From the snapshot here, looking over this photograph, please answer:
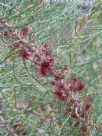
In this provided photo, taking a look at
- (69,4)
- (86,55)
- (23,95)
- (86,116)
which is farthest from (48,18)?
(86,55)

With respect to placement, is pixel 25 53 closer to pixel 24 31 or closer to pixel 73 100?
pixel 24 31

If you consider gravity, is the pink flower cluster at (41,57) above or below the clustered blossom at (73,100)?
above

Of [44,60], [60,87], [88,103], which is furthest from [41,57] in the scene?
[88,103]

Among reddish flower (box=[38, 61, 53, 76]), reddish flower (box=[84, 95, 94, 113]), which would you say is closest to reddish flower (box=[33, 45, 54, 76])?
reddish flower (box=[38, 61, 53, 76])

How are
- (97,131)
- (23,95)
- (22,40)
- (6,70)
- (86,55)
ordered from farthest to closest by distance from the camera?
1. (86,55)
2. (23,95)
3. (6,70)
4. (97,131)
5. (22,40)

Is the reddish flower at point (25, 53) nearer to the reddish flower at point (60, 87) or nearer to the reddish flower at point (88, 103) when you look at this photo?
the reddish flower at point (60, 87)

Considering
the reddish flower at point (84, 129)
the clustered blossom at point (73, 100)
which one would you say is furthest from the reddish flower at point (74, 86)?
the reddish flower at point (84, 129)

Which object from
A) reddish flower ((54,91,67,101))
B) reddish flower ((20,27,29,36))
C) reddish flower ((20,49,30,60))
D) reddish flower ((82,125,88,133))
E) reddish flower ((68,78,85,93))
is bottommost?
reddish flower ((82,125,88,133))

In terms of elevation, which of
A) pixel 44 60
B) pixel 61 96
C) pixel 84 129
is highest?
pixel 44 60

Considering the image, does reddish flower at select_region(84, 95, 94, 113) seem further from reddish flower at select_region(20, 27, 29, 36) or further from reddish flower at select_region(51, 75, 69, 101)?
reddish flower at select_region(20, 27, 29, 36)

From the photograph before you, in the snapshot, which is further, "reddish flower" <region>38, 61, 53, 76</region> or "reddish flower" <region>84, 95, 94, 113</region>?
"reddish flower" <region>84, 95, 94, 113</region>

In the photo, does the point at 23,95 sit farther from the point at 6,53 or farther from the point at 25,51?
the point at 25,51
